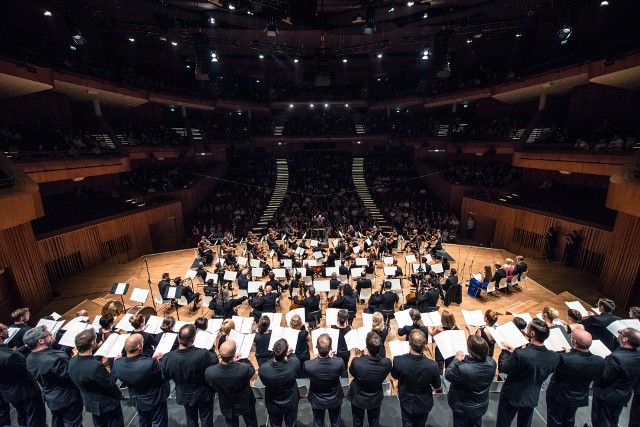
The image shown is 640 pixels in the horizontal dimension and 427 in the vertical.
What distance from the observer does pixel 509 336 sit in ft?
14.2

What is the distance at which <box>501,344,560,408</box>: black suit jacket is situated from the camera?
3730 millimetres

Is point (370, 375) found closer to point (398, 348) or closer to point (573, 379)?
point (398, 348)

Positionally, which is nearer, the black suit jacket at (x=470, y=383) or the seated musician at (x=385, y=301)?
the black suit jacket at (x=470, y=383)

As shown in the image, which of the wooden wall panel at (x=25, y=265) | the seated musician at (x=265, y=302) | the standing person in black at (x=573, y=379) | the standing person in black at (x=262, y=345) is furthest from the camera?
the wooden wall panel at (x=25, y=265)

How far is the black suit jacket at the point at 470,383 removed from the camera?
140 inches

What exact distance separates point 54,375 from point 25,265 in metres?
7.96

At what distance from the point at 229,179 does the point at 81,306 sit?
1472cm

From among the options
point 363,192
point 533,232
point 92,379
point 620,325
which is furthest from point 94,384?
point 363,192

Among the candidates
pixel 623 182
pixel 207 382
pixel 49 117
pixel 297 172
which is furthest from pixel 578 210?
pixel 49 117

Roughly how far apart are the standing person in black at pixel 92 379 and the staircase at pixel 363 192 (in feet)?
51.8

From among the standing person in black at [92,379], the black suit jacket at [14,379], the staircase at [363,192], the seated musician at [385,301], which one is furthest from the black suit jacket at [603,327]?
the staircase at [363,192]

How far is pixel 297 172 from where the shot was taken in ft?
80.3

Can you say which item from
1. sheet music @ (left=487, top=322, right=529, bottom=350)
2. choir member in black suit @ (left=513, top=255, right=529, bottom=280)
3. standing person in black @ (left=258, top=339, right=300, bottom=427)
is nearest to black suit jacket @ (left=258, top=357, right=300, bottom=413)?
standing person in black @ (left=258, top=339, right=300, bottom=427)

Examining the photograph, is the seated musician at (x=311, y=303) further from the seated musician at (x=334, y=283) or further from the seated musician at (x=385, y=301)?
the seated musician at (x=385, y=301)
